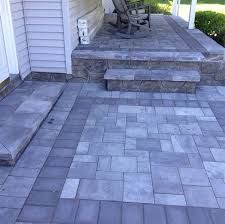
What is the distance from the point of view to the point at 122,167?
8.53ft

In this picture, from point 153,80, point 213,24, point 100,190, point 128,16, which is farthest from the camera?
point 213,24

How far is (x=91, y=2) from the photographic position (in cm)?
593

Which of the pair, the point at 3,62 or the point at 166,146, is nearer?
the point at 166,146

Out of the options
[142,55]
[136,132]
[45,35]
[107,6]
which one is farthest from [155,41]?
[107,6]

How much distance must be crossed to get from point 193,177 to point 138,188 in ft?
1.62

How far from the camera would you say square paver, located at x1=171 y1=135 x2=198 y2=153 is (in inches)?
113

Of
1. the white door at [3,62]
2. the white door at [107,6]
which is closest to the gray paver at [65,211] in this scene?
the white door at [3,62]

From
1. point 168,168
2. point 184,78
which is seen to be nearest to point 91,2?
point 184,78

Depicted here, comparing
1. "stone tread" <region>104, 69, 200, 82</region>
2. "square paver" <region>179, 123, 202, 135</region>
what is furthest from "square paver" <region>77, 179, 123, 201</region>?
"stone tread" <region>104, 69, 200, 82</region>

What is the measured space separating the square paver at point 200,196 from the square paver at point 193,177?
6 centimetres

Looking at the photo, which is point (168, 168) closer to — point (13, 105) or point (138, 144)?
point (138, 144)

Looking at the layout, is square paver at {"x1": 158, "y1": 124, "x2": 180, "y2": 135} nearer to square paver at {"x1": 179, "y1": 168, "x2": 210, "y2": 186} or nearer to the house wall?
square paver at {"x1": 179, "y1": 168, "x2": 210, "y2": 186}

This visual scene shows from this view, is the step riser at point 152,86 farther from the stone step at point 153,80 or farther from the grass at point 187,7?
the grass at point 187,7

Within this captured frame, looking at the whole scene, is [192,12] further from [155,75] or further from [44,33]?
[44,33]
